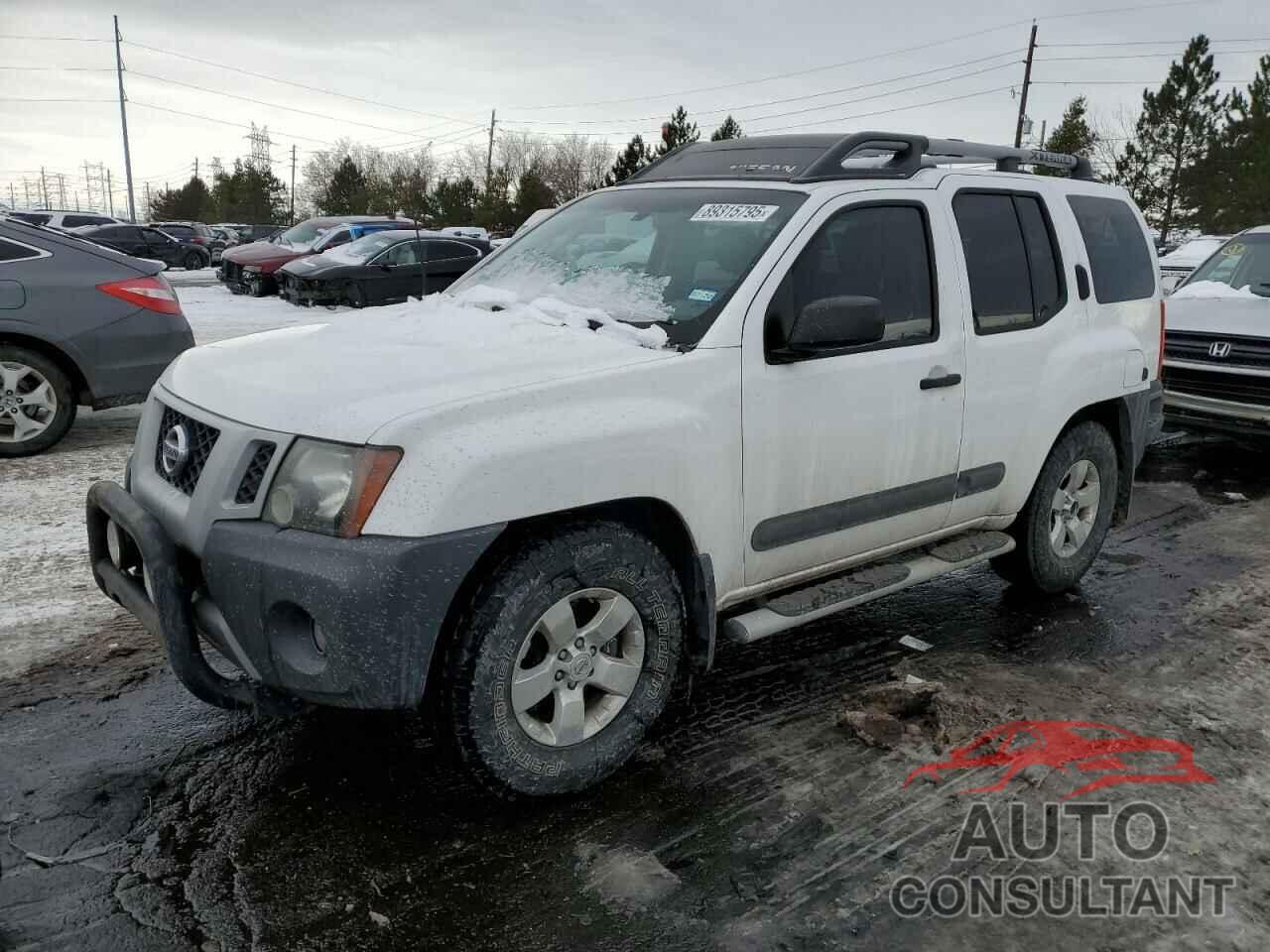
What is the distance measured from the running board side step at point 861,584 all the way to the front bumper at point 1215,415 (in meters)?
4.08

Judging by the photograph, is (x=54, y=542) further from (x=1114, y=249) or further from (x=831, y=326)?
(x=1114, y=249)

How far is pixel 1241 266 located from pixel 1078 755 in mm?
6976

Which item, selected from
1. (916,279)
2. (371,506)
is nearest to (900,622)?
(916,279)

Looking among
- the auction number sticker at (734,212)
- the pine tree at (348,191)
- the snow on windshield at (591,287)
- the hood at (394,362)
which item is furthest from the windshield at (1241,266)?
the pine tree at (348,191)

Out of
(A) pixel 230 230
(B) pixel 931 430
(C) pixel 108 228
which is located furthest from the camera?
(A) pixel 230 230

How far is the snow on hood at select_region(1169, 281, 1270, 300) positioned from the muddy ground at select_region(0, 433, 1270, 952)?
15.9ft

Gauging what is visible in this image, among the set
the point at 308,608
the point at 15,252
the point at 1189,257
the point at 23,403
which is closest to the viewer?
the point at 308,608

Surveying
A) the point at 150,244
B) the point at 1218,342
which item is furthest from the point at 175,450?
the point at 150,244

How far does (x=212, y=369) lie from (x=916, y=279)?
2535 millimetres

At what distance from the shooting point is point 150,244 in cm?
3066

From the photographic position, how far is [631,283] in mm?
3641

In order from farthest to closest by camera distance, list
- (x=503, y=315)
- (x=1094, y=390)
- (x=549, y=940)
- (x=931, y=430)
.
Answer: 1. (x=1094, y=390)
2. (x=931, y=430)
3. (x=503, y=315)
4. (x=549, y=940)

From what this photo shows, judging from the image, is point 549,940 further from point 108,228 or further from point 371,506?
point 108,228

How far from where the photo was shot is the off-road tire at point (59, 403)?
A: 678cm
